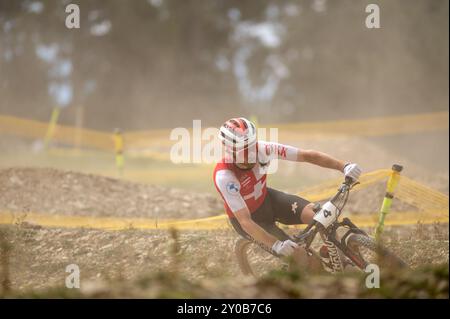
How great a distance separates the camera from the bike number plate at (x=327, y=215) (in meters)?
7.20

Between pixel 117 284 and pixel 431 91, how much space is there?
25.8 metres

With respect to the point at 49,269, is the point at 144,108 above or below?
above

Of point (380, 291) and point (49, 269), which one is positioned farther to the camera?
point (49, 269)

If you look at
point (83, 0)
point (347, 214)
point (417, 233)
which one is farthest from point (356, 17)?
point (417, 233)

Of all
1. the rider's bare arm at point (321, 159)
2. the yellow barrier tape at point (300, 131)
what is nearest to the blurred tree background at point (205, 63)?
the yellow barrier tape at point (300, 131)

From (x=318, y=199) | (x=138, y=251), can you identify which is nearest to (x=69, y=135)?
(x=318, y=199)

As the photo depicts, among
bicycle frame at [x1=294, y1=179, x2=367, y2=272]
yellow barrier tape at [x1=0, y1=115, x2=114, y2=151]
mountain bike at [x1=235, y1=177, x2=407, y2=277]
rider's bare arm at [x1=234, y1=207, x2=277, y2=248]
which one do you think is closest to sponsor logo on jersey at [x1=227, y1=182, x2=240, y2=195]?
rider's bare arm at [x1=234, y1=207, x2=277, y2=248]

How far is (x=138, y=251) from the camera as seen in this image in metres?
9.33

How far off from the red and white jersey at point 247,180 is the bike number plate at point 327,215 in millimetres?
779

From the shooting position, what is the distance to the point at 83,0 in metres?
31.5

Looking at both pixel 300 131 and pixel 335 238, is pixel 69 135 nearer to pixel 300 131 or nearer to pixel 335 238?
pixel 300 131

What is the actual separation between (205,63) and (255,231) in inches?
1095

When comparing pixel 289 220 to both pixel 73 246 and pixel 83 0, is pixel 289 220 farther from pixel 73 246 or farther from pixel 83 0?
pixel 83 0

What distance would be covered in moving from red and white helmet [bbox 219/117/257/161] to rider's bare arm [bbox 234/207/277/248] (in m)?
0.67
